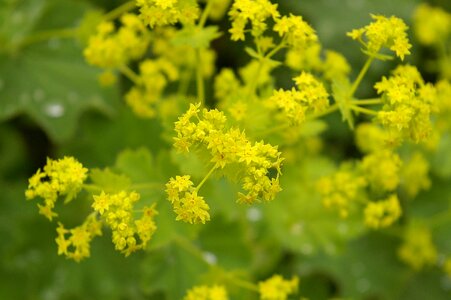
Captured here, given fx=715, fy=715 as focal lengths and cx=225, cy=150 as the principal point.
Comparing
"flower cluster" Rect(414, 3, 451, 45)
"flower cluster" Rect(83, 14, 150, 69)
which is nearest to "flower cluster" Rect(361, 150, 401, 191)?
"flower cluster" Rect(83, 14, 150, 69)

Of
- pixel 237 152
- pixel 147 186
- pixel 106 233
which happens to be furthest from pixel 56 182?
pixel 106 233

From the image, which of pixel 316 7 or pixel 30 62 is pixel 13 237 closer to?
pixel 30 62

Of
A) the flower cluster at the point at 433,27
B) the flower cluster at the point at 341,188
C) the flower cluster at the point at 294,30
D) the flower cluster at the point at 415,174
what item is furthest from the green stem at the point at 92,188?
the flower cluster at the point at 433,27

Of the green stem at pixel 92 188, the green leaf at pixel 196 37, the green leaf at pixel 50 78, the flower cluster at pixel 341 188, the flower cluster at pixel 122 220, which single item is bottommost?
the green leaf at pixel 50 78

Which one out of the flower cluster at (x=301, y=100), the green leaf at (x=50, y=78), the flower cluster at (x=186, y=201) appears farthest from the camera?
the green leaf at (x=50, y=78)

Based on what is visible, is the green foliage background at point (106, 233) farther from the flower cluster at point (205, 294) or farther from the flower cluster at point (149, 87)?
the flower cluster at point (205, 294)

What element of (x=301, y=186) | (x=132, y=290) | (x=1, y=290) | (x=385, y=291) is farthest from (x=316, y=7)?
(x=1, y=290)
